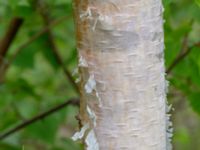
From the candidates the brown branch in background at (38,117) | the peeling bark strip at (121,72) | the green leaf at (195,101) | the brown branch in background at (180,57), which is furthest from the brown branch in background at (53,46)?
the peeling bark strip at (121,72)

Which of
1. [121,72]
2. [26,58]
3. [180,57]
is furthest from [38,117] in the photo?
[121,72]

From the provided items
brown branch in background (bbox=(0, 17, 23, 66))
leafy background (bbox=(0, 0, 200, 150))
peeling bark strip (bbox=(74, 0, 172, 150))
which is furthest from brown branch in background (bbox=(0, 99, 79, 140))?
peeling bark strip (bbox=(74, 0, 172, 150))

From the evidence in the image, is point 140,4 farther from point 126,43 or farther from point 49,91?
point 49,91

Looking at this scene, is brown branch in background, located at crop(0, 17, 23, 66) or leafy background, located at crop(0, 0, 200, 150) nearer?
leafy background, located at crop(0, 0, 200, 150)

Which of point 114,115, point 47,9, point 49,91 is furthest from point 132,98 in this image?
point 49,91

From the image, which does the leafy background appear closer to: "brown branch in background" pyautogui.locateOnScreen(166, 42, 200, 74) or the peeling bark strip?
"brown branch in background" pyautogui.locateOnScreen(166, 42, 200, 74)
